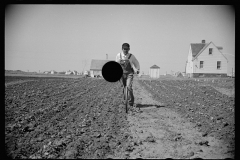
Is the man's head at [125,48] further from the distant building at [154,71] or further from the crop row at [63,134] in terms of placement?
the crop row at [63,134]

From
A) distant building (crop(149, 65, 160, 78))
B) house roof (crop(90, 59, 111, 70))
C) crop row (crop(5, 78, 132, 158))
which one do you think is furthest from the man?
crop row (crop(5, 78, 132, 158))

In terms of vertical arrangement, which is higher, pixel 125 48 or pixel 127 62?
pixel 125 48

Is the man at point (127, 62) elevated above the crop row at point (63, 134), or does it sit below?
above

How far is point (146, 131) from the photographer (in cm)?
386

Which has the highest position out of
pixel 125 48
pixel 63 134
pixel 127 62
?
pixel 125 48

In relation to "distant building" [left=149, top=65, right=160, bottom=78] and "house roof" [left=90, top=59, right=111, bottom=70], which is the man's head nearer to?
"house roof" [left=90, top=59, right=111, bottom=70]

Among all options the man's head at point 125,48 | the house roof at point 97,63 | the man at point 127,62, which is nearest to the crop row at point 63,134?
the man at point 127,62

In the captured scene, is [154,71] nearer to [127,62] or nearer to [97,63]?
[127,62]

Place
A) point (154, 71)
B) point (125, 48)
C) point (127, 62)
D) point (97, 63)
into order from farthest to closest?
point (127, 62) < point (154, 71) < point (125, 48) < point (97, 63)

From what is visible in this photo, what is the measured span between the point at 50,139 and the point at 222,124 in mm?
3992

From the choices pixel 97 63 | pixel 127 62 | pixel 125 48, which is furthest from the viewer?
pixel 127 62

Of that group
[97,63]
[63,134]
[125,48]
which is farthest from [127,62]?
[63,134]
